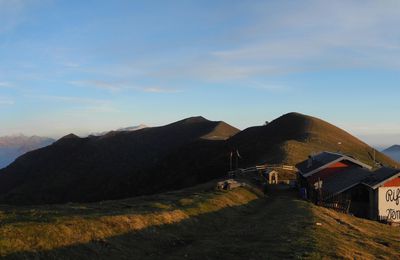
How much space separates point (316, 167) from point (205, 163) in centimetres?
6975

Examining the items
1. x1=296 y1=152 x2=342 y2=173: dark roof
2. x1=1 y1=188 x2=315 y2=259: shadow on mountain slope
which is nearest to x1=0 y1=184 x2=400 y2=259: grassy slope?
x1=1 y1=188 x2=315 y2=259: shadow on mountain slope

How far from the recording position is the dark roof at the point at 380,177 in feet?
184

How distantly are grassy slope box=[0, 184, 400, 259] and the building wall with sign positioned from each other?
19.0m

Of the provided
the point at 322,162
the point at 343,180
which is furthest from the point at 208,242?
the point at 322,162

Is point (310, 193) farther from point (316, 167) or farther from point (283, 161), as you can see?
point (283, 161)

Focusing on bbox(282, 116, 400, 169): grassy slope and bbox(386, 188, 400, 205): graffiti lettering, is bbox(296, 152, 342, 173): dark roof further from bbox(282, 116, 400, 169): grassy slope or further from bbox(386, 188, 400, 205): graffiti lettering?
bbox(282, 116, 400, 169): grassy slope

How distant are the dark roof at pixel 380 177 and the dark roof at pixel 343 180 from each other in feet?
4.09

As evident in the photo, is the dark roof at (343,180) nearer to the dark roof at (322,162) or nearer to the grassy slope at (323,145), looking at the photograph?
the dark roof at (322,162)

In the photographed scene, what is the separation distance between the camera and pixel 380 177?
57344 millimetres

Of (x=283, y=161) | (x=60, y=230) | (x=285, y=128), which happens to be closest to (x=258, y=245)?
(x=60, y=230)

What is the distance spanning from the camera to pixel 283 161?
9869 centimetres

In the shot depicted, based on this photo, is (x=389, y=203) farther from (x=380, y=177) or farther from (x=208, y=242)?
(x=208, y=242)

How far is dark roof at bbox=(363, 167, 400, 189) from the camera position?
56.2 meters

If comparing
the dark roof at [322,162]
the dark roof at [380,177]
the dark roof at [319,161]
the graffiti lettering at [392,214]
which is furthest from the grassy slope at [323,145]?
the graffiti lettering at [392,214]
